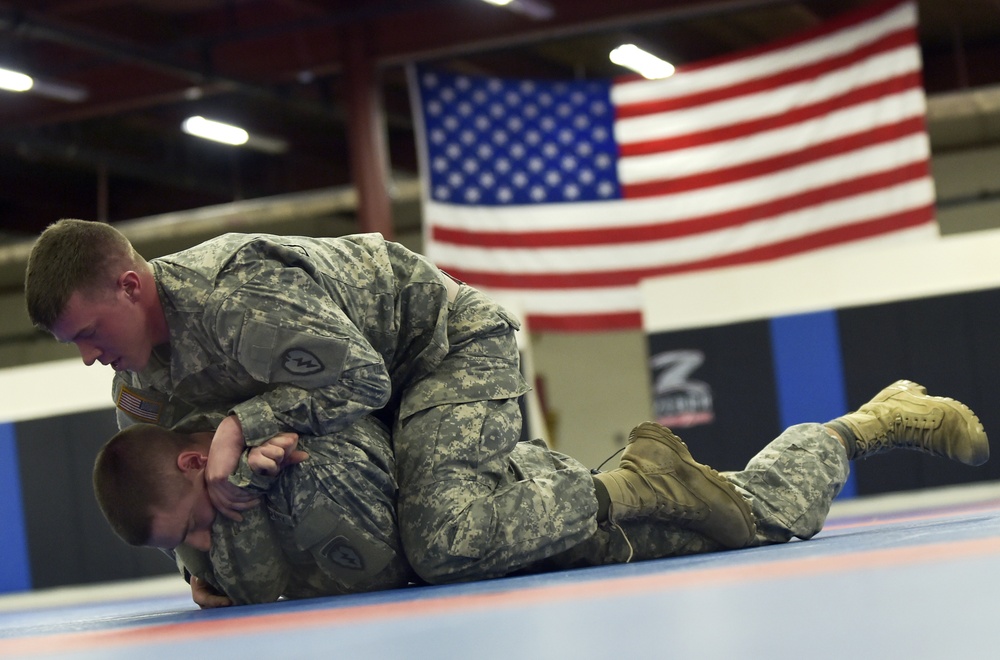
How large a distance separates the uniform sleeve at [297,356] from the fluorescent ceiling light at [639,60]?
281 inches

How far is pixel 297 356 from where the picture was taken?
246 centimetres

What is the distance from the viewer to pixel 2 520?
7066 millimetres

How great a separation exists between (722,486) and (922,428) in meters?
0.65

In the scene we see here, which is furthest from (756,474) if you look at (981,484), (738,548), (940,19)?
(940,19)

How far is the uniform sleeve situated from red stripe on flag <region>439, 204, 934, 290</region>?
6.11 meters

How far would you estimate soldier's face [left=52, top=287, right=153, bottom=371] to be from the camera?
244 centimetres

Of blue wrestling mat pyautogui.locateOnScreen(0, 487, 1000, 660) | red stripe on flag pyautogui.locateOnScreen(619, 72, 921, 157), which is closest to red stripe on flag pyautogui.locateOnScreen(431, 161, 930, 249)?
red stripe on flag pyautogui.locateOnScreen(619, 72, 921, 157)

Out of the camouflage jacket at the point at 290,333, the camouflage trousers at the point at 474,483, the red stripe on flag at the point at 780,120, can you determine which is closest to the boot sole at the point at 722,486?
the camouflage trousers at the point at 474,483

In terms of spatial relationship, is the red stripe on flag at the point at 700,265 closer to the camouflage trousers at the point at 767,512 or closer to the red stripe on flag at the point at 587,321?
the red stripe on flag at the point at 587,321

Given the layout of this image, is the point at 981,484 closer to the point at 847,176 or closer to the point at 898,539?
the point at 847,176

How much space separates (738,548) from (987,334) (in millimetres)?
4492

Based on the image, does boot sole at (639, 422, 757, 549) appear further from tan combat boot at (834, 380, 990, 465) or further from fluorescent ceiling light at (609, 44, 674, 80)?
fluorescent ceiling light at (609, 44, 674, 80)

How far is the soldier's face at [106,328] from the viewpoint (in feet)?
8.00

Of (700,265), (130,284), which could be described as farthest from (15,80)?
(130,284)
